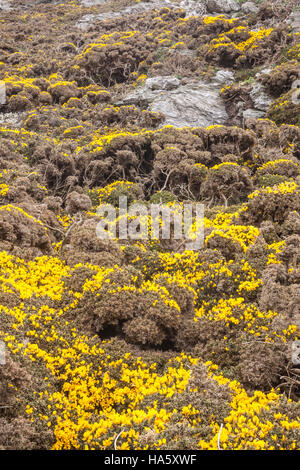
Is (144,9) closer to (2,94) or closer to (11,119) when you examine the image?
(2,94)

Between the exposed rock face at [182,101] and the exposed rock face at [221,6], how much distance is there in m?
16.9

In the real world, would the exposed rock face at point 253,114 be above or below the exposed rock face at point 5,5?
below

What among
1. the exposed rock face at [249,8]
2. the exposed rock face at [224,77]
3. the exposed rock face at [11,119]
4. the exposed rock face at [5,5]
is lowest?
the exposed rock face at [11,119]

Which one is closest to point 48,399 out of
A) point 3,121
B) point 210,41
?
point 3,121

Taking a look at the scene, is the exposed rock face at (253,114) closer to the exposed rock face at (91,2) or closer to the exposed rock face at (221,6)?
the exposed rock face at (221,6)

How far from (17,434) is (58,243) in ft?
26.6

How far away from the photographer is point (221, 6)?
42.6 metres

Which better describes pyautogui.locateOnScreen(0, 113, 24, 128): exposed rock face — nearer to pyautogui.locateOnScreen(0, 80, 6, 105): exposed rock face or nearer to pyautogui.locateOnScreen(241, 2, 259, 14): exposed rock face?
pyautogui.locateOnScreen(0, 80, 6, 105): exposed rock face

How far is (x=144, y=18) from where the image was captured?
47031 mm

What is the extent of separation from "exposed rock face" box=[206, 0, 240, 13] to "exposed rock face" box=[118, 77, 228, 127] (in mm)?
16946

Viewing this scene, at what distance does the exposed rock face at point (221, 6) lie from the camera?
42469 millimetres

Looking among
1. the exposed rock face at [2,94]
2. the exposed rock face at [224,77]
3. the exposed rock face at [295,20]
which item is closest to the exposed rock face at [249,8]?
the exposed rock face at [295,20]

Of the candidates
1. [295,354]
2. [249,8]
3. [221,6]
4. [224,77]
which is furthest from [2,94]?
[249,8]

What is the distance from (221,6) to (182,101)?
74.0 ft
